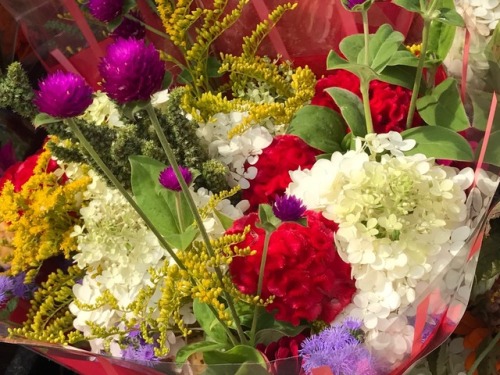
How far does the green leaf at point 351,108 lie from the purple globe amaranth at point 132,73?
38 centimetres

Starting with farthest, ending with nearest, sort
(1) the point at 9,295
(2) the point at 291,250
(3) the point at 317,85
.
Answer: (3) the point at 317,85, (1) the point at 9,295, (2) the point at 291,250

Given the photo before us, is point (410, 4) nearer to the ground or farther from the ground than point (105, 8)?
nearer to the ground

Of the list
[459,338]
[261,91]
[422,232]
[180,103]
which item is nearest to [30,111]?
[180,103]

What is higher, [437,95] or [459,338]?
[437,95]

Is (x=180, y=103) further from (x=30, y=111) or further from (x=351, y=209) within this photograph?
(x=351, y=209)

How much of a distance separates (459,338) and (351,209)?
320 millimetres

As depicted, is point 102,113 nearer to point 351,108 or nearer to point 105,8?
point 105,8

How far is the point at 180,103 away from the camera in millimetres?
977

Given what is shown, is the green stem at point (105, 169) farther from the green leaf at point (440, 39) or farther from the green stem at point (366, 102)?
the green leaf at point (440, 39)

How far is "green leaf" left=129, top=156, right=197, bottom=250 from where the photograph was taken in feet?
2.72

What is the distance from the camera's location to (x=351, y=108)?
932mm

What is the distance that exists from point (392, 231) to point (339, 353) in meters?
0.15

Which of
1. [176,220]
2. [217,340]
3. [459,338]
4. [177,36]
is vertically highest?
[177,36]

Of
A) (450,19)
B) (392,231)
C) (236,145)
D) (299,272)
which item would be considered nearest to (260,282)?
(299,272)
